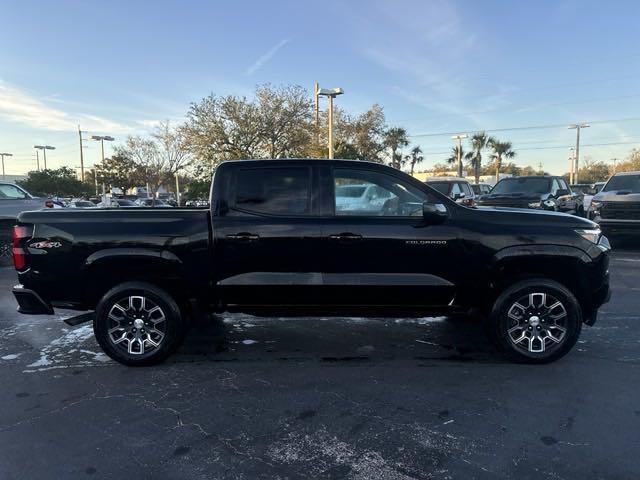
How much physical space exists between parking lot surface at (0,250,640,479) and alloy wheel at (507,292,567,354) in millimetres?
227

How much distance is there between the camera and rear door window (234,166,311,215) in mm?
4629

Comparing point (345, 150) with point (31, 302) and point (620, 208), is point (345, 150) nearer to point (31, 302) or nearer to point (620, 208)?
point (620, 208)

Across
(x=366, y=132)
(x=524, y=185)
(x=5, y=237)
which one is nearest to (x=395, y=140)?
(x=366, y=132)

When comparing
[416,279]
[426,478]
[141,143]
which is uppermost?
[141,143]

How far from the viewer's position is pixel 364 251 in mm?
4516

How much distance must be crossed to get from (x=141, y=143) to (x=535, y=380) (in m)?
42.4

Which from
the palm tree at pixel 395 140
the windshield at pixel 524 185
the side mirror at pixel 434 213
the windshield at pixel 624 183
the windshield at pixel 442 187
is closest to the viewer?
the side mirror at pixel 434 213

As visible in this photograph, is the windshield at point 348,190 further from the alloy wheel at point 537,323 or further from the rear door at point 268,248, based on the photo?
the alloy wheel at point 537,323

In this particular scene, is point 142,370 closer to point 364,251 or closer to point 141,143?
point 364,251

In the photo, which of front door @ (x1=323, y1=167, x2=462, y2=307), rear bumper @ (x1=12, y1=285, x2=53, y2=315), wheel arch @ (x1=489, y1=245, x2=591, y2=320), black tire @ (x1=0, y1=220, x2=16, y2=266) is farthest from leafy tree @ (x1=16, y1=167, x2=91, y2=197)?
wheel arch @ (x1=489, y1=245, x2=591, y2=320)

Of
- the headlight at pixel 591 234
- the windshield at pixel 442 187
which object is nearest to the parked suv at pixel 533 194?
the windshield at pixel 442 187

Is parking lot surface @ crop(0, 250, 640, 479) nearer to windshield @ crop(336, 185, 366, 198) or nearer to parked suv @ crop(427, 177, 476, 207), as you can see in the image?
windshield @ crop(336, 185, 366, 198)

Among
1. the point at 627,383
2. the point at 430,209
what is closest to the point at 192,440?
the point at 430,209

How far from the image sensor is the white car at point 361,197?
15.2 ft
